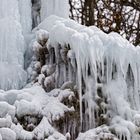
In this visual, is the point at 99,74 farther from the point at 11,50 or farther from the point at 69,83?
the point at 11,50

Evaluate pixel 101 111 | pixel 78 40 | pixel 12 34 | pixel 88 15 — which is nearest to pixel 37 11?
pixel 12 34

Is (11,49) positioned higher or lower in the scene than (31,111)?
higher

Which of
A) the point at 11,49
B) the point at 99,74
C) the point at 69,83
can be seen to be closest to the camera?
the point at 69,83

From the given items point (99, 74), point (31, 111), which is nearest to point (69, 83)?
point (99, 74)

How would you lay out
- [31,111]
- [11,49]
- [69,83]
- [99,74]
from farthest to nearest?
[11,49], [99,74], [69,83], [31,111]

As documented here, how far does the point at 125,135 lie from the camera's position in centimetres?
472

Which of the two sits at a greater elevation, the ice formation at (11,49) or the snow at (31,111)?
the ice formation at (11,49)

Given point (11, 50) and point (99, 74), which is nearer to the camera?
point (99, 74)

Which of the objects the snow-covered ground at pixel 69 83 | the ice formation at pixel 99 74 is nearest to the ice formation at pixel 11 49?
the snow-covered ground at pixel 69 83

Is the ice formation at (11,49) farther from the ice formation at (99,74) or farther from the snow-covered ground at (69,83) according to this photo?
the ice formation at (99,74)

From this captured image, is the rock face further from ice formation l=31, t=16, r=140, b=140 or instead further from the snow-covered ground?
ice formation l=31, t=16, r=140, b=140

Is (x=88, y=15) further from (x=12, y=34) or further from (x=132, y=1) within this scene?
(x=12, y=34)

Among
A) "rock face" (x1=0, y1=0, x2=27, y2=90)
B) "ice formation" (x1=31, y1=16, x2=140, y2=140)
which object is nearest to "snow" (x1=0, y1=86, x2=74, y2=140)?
"ice formation" (x1=31, y1=16, x2=140, y2=140)

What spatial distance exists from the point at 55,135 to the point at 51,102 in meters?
0.38
